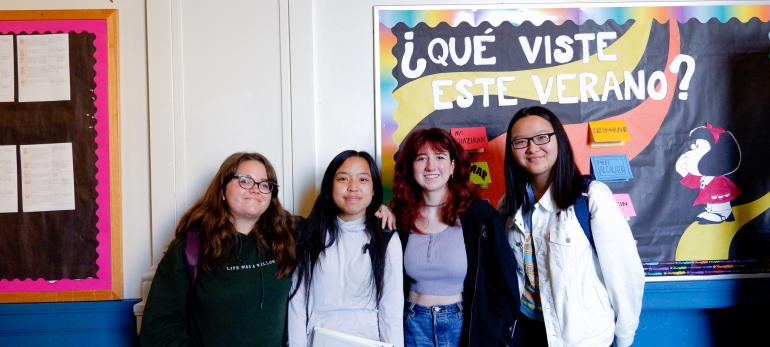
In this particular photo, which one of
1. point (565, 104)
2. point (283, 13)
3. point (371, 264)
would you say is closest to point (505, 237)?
point (371, 264)

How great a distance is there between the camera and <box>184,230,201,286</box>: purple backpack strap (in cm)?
171

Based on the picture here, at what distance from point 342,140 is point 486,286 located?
38.0 inches

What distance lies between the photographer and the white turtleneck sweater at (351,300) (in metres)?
1.74

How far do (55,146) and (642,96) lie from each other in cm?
284

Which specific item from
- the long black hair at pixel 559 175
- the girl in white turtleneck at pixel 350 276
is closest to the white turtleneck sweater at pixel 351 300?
the girl in white turtleneck at pixel 350 276

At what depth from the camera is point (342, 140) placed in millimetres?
2264

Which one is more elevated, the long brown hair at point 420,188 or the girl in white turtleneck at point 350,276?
the long brown hair at point 420,188

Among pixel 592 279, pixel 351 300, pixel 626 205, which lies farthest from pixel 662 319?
pixel 351 300

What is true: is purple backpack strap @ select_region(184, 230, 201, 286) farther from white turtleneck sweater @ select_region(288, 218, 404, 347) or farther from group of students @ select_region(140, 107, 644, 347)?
white turtleneck sweater @ select_region(288, 218, 404, 347)

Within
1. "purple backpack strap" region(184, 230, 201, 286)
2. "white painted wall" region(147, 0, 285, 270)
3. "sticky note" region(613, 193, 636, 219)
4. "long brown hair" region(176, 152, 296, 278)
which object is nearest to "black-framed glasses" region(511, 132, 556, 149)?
"sticky note" region(613, 193, 636, 219)

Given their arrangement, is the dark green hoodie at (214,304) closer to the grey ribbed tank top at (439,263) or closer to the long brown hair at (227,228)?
the long brown hair at (227,228)

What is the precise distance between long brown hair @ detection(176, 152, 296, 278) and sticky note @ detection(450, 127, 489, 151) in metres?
0.92

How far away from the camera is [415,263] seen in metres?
1.79

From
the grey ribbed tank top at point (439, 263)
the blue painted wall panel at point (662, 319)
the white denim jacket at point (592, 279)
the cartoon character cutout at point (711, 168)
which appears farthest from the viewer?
the cartoon character cutout at point (711, 168)
